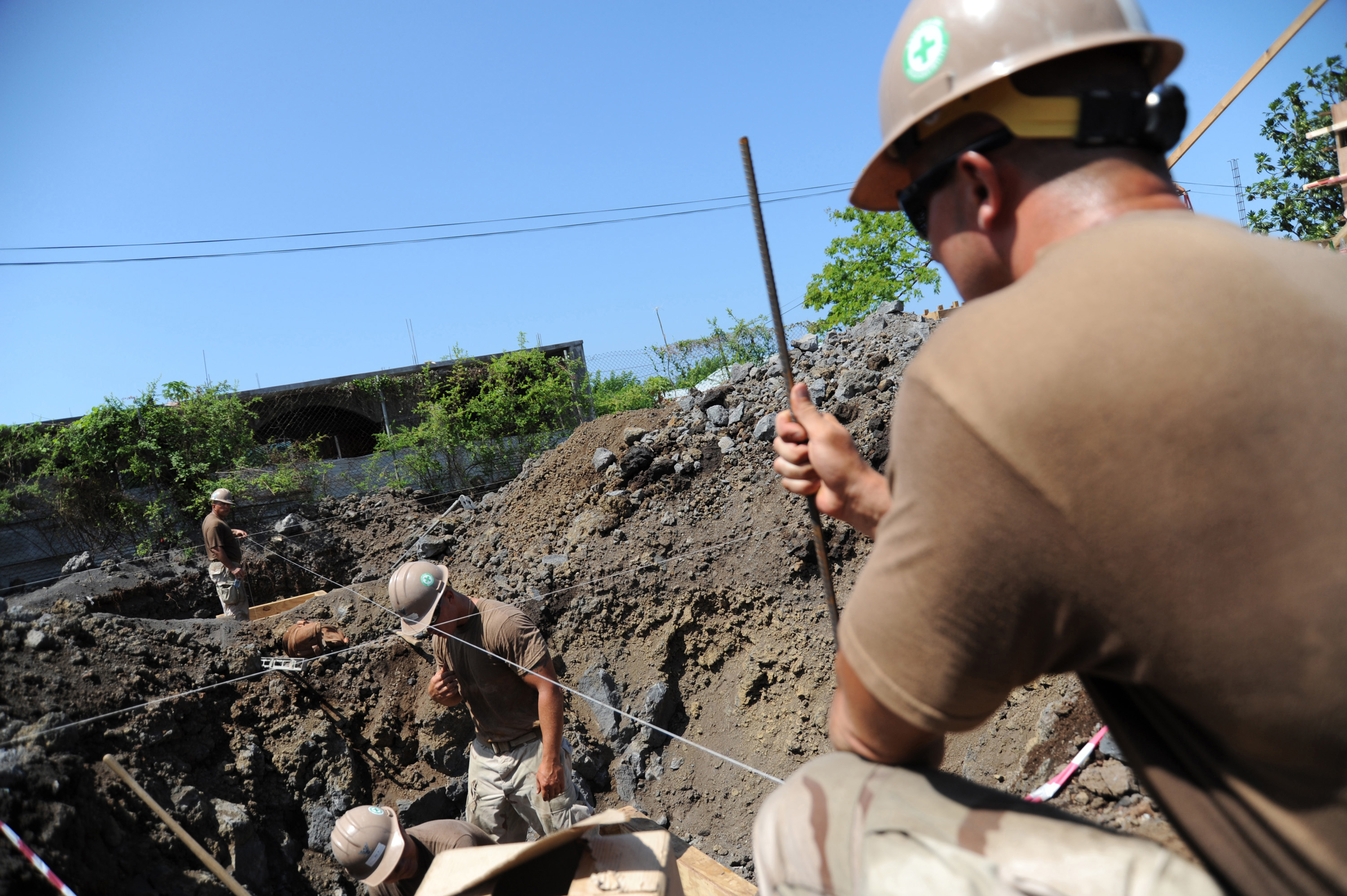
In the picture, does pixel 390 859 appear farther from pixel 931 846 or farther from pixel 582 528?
pixel 582 528

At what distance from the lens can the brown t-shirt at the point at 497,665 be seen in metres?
4.48

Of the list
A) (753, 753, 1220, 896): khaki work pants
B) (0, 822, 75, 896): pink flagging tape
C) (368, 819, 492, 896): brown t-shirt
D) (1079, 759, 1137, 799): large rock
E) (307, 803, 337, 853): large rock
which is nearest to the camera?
(753, 753, 1220, 896): khaki work pants

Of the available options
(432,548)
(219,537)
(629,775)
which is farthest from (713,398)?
(219,537)

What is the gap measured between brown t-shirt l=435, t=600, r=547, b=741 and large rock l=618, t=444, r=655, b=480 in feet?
16.5

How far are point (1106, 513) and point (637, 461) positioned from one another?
892cm

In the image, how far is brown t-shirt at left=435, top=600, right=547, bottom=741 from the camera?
4480 millimetres

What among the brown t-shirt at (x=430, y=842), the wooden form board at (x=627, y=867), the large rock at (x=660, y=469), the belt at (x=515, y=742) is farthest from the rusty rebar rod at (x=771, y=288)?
the large rock at (x=660, y=469)

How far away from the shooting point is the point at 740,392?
424 inches

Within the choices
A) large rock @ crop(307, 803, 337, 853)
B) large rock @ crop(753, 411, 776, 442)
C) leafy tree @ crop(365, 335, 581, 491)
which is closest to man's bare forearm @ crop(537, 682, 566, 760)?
large rock @ crop(307, 803, 337, 853)

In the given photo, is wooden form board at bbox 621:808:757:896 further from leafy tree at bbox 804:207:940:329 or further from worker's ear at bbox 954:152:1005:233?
leafy tree at bbox 804:207:940:329

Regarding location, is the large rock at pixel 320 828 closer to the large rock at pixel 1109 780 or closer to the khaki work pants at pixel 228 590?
the khaki work pants at pixel 228 590

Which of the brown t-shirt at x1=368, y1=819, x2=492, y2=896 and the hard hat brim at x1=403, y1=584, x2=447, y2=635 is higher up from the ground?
the hard hat brim at x1=403, y1=584, x2=447, y2=635

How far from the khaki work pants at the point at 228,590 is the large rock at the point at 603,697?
16.8ft

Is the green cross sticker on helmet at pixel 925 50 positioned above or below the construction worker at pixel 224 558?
above
